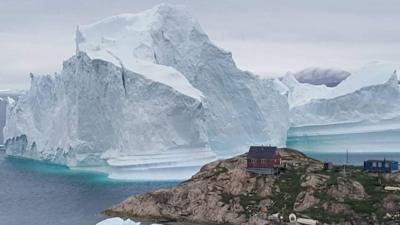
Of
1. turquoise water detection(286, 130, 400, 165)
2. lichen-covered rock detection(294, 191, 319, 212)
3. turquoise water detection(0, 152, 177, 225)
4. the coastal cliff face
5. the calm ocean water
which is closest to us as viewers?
the coastal cliff face

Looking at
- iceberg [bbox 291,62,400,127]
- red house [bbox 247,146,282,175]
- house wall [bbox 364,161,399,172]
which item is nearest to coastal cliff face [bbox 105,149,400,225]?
red house [bbox 247,146,282,175]

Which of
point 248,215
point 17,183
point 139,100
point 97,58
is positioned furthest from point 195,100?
point 248,215

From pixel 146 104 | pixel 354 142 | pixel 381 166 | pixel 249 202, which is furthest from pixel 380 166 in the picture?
pixel 354 142

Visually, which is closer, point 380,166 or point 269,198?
point 269,198

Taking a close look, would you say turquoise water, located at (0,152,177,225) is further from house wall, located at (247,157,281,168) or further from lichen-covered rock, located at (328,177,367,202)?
lichen-covered rock, located at (328,177,367,202)

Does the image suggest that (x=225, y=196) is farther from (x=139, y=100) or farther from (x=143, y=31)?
(x=143, y=31)

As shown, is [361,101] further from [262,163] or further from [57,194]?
[262,163]

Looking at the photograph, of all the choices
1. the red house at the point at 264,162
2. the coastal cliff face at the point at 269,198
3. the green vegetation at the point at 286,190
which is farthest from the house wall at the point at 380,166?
the red house at the point at 264,162
